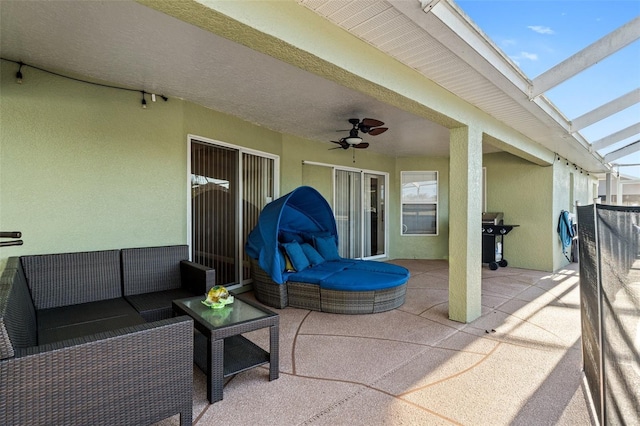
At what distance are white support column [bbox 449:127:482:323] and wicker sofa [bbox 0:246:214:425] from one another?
10.2 feet

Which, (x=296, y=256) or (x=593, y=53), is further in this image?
(x=296, y=256)

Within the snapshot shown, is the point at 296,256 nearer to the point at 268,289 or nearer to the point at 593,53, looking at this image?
the point at 268,289

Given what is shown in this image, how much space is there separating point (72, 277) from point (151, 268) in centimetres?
71

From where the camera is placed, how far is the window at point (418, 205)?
8.57m

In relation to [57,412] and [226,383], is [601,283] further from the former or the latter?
[57,412]

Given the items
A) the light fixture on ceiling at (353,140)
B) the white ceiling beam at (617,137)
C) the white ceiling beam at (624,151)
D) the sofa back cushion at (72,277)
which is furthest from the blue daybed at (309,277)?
the white ceiling beam at (624,151)

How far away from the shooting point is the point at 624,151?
26.4ft

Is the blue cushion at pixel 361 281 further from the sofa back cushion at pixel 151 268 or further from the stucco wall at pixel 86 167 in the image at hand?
the stucco wall at pixel 86 167

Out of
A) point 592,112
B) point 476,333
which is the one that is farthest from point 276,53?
point 592,112

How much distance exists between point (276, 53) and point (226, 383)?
2.48 m

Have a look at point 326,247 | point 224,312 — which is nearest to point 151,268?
point 224,312

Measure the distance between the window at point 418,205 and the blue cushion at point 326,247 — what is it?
144 inches

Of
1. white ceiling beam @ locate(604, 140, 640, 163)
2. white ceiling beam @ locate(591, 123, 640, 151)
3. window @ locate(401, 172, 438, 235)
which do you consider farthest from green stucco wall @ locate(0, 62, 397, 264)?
white ceiling beam @ locate(604, 140, 640, 163)

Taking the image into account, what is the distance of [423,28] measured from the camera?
2432 millimetres
